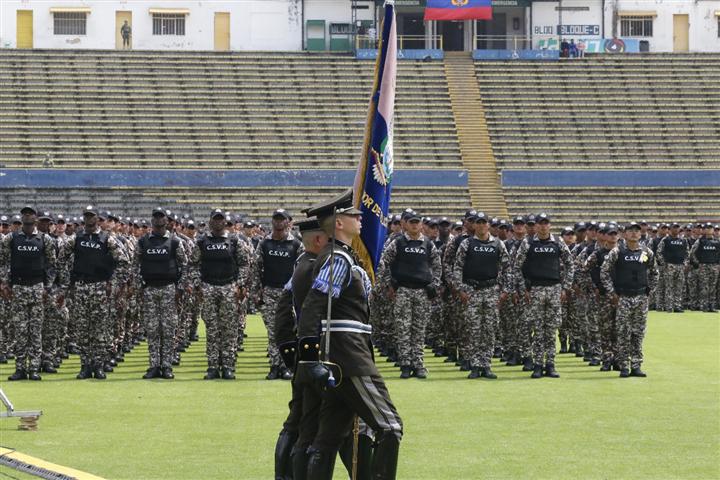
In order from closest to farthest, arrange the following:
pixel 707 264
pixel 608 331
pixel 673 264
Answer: pixel 608 331 → pixel 673 264 → pixel 707 264

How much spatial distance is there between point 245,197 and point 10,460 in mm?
31234

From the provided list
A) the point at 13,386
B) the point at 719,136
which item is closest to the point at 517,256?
the point at 13,386

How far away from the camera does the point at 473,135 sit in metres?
45.3

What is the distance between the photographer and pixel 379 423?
315 inches

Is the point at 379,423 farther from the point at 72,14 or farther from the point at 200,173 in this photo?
the point at 72,14

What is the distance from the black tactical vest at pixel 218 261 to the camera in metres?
16.9

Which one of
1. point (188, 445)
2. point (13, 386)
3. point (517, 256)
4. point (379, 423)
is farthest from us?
point (517, 256)

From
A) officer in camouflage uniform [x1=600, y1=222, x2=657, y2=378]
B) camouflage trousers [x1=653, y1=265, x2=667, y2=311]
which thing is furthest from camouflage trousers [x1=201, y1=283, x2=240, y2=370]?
camouflage trousers [x1=653, y1=265, x2=667, y2=311]

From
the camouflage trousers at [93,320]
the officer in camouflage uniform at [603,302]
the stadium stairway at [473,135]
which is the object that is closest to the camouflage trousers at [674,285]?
the stadium stairway at [473,135]

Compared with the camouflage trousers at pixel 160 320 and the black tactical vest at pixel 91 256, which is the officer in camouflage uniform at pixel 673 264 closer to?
the camouflage trousers at pixel 160 320

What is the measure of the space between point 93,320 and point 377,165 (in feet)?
28.2

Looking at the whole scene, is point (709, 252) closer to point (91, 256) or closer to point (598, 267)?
point (598, 267)

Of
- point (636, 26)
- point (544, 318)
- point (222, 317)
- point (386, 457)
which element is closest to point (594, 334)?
point (544, 318)

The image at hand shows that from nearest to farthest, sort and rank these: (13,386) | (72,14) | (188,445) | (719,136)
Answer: (188,445) → (13,386) → (719,136) → (72,14)
